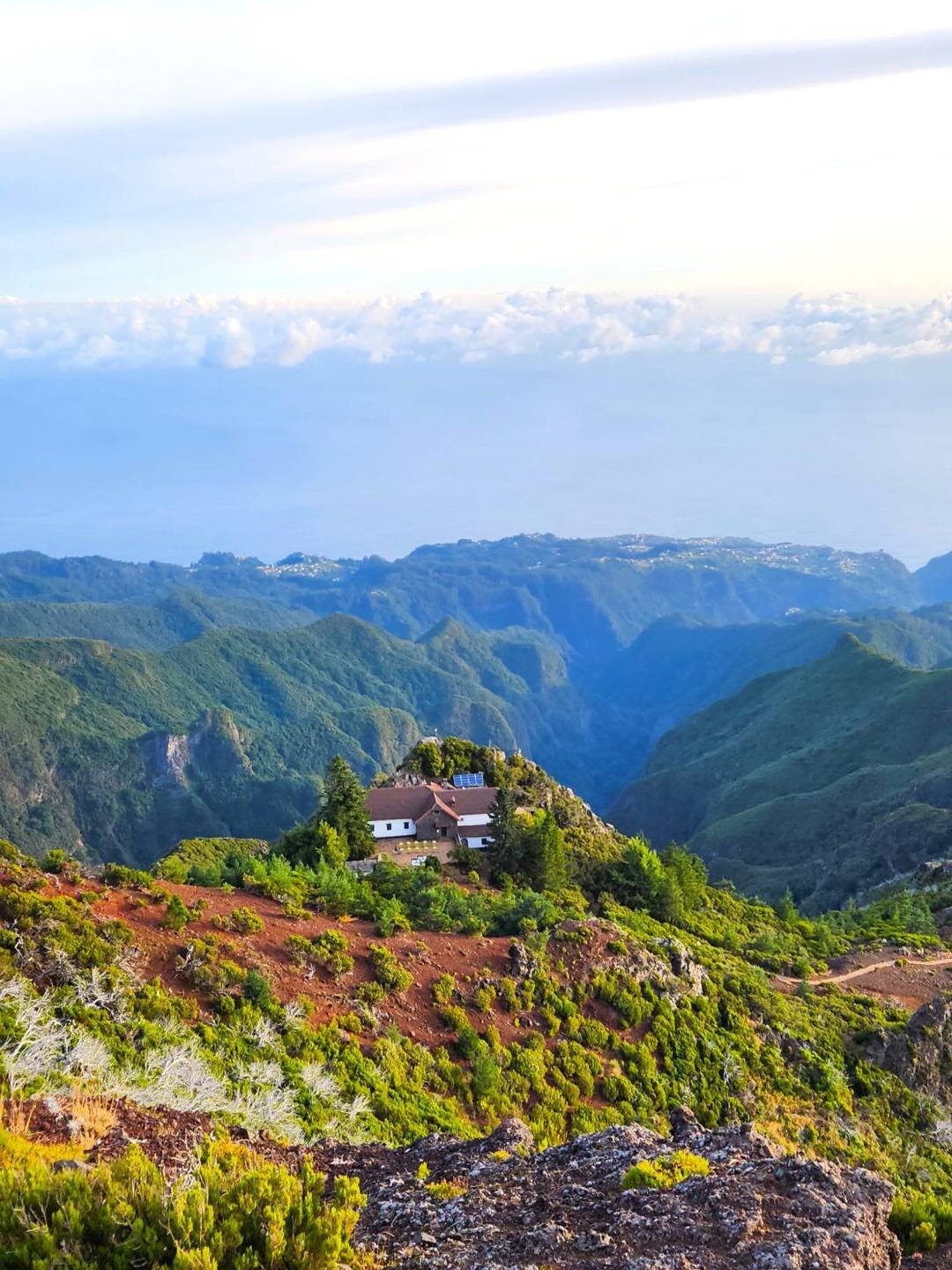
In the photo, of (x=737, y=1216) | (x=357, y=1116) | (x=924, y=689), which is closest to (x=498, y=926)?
(x=357, y=1116)

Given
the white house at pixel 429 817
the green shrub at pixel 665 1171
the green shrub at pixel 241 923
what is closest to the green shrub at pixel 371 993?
the green shrub at pixel 241 923

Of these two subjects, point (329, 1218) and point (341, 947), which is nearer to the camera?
point (329, 1218)

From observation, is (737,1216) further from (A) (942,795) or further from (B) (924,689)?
(B) (924,689)

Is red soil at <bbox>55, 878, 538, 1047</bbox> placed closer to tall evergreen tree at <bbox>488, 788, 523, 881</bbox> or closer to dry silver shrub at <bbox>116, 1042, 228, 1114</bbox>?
dry silver shrub at <bbox>116, 1042, 228, 1114</bbox>

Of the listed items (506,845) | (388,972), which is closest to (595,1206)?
(388,972)

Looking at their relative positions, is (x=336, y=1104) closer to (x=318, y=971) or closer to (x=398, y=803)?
(x=318, y=971)

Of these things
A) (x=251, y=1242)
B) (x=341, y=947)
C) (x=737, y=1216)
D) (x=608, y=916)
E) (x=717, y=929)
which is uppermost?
(x=251, y=1242)
